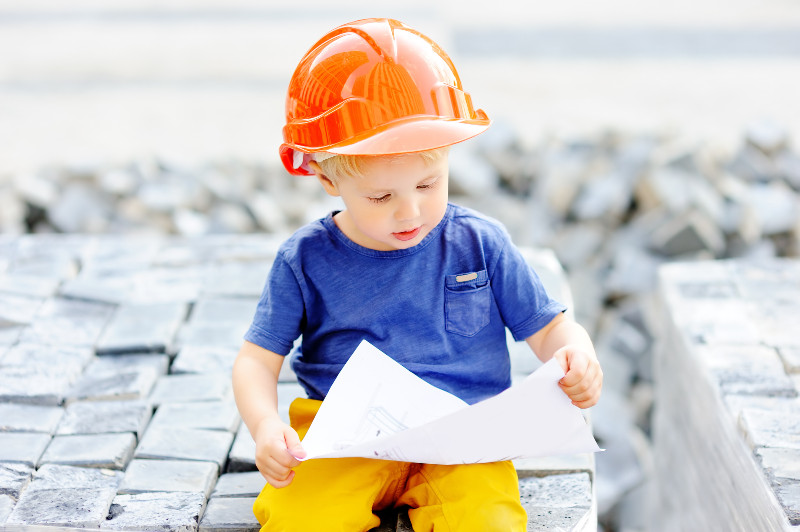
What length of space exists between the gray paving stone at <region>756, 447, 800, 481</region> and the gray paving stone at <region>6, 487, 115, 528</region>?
1.24 m

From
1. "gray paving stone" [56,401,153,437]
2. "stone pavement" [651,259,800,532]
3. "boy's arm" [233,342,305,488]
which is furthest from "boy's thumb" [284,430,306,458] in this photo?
"stone pavement" [651,259,800,532]

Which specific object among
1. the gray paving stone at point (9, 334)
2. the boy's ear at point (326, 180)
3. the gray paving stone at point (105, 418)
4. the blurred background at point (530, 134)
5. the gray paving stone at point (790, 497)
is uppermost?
the boy's ear at point (326, 180)

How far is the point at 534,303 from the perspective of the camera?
1697mm

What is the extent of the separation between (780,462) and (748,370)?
0.35 meters

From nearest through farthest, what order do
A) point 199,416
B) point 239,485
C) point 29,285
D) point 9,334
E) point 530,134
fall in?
point 239,485, point 199,416, point 9,334, point 29,285, point 530,134

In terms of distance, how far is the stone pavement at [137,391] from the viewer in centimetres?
167

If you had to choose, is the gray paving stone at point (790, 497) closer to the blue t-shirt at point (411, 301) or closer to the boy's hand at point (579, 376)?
the boy's hand at point (579, 376)

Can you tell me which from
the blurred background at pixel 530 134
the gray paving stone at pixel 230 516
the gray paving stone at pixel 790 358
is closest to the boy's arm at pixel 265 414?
the gray paving stone at pixel 230 516

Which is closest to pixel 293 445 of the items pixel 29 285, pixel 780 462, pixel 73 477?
pixel 73 477

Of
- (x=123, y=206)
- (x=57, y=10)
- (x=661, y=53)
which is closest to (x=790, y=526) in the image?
(x=123, y=206)

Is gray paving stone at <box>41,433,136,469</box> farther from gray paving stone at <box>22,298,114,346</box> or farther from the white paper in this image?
the white paper

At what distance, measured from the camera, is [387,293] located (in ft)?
5.45

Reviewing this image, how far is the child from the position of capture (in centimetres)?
146

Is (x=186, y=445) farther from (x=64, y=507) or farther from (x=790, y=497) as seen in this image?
(x=790, y=497)
